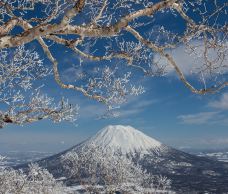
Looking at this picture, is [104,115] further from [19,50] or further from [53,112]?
[19,50]

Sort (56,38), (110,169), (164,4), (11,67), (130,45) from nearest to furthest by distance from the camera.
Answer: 1. (164,4)
2. (56,38)
3. (130,45)
4. (11,67)
5. (110,169)

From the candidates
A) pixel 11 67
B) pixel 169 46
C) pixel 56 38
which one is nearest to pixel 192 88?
pixel 169 46

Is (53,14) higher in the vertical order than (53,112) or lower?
higher

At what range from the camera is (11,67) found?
12.8 meters

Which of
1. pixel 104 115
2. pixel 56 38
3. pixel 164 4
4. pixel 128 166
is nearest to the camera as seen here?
pixel 164 4

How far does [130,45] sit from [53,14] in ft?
11.3

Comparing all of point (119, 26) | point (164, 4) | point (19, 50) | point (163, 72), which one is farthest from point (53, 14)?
point (19, 50)

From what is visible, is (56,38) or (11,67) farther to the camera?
(11,67)

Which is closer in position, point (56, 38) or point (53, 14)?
point (53, 14)

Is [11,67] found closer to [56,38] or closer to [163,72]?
[56,38]

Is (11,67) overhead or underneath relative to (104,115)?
overhead

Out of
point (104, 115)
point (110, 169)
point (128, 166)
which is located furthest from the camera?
point (128, 166)

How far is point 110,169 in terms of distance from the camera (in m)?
70.8

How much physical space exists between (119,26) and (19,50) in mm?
6984
